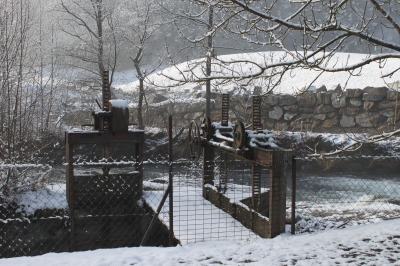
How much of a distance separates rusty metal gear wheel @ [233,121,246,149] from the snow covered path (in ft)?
5.71

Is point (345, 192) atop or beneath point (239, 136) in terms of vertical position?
beneath

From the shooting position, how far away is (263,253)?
4.66 metres

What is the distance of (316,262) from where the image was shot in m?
4.33

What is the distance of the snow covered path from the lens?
433cm

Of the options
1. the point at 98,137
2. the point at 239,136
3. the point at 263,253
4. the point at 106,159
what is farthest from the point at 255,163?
the point at 98,137

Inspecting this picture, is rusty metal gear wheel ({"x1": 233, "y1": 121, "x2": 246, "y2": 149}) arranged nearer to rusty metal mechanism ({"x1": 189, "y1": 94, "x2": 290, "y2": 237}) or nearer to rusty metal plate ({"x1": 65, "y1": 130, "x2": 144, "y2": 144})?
rusty metal mechanism ({"x1": 189, "y1": 94, "x2": 290, "y2": 237})

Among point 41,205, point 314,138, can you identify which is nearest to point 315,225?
point 41,205

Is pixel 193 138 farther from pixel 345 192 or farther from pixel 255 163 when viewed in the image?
pixel 345 192

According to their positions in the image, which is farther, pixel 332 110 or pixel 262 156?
pixel 332 110

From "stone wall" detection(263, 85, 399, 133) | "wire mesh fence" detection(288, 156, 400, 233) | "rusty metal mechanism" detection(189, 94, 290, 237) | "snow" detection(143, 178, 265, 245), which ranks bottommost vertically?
"wire mesh fence" detection(288, 156, 400, 233)

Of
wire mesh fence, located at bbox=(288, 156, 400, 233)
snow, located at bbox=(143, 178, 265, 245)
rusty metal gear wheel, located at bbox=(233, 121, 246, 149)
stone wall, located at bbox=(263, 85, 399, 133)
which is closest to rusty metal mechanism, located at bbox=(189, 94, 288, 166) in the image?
rusty metal gear wheel, located at bbox=(233, 121, 246, 149)

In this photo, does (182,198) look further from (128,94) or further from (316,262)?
(128,94)

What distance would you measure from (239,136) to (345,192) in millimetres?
7368

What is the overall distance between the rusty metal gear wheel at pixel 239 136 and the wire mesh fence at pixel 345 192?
127 centimetres
